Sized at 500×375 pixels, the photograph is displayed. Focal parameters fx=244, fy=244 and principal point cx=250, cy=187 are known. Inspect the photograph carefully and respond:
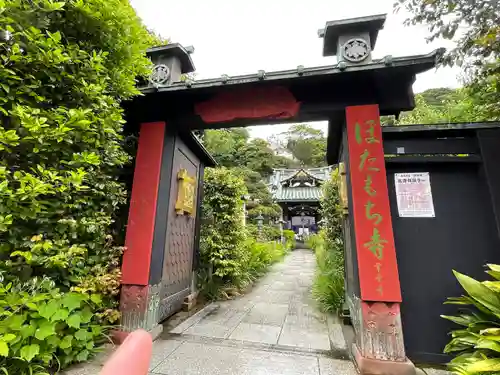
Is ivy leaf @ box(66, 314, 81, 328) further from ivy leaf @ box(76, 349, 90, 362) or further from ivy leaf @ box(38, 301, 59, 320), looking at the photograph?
ivy leaf @ box(76, 349, 90, 362)

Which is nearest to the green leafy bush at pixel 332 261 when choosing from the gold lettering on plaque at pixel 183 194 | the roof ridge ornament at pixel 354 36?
the roof ridge ornament at pixel 354 36

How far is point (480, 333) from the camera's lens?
1.92m

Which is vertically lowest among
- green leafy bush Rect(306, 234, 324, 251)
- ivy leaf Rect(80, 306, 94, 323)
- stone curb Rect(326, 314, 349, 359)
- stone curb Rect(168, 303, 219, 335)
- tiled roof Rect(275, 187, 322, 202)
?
stone curb Rect(326, 314, 349, 359)

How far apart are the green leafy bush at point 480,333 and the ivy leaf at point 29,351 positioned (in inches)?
127

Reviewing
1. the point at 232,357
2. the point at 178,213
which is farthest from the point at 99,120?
the point at 232,357

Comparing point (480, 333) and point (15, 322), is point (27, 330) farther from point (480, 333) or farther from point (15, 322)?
point (480, 333)

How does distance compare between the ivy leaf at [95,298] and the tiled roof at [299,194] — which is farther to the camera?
the tiled roof at [299,194]

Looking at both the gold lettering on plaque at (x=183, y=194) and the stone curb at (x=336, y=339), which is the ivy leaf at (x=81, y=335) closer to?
Answer: the gold lettering on plaque at (x=183, y=194)

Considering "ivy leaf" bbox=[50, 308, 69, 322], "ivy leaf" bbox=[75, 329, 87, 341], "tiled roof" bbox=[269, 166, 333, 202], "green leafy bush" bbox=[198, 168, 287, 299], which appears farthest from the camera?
"tiled roof" bbox=[269, 166, 333, 202]

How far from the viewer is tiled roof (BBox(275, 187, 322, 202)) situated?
1905 cm

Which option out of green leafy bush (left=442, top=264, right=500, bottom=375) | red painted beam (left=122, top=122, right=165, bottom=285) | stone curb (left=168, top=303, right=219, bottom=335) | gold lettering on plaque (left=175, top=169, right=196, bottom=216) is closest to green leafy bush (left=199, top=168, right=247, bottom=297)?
stone curb (left=168, top=303, right=219, bottom=335)

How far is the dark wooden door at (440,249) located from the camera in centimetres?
271

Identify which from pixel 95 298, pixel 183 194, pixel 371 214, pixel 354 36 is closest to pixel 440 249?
pixel 371 214

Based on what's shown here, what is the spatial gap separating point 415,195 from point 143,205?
354 cm
